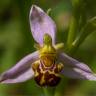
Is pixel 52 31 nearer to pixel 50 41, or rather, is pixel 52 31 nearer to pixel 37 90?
pixel 50 41

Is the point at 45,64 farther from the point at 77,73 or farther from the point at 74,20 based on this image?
the point at 74,20

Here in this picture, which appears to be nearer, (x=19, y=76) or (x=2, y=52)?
(x=19, y=76)

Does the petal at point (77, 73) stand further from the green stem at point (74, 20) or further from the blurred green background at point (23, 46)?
the blurred green background at point (23, 46)

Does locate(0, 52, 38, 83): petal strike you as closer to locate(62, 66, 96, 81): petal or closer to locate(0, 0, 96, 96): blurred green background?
locate(62, 66, 96, 81): petal

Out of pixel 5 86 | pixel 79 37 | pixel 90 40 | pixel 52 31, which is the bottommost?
pixel 90 40

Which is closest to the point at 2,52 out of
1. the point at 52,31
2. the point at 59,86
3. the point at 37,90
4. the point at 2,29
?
the point at 2,29

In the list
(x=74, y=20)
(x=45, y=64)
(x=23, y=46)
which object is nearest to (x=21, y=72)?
(x=45, y=64)

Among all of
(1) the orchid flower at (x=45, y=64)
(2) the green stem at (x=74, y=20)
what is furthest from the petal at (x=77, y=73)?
(2) the green stem at (x=74, y=20)

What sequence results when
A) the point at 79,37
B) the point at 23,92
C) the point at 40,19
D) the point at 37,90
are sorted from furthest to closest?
the point at 23,92
the point at 37,90
the point at 79,37
the point at 40,19

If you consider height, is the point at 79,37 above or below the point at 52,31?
below
